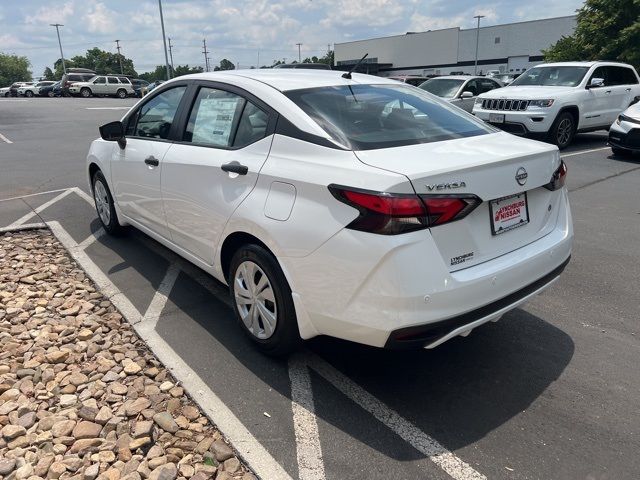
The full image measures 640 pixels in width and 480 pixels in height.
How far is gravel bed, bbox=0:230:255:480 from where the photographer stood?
2.46 metres

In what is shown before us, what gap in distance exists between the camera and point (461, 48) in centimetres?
6869

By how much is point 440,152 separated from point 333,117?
701 millimetres

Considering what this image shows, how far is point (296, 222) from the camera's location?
2.75 meters

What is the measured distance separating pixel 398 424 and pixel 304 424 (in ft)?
1.63

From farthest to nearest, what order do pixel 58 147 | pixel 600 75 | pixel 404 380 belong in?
pixel 58 147, pixel 600 75, pixel 404 380

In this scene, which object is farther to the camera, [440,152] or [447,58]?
[447,58]

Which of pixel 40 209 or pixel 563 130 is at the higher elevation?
pixel 563 130

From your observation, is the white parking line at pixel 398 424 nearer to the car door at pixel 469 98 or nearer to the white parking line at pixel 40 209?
the white parking line at pixel 40 209

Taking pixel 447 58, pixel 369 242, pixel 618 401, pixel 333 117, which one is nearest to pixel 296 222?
pixel 369 242

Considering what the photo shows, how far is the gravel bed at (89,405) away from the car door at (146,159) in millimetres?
833

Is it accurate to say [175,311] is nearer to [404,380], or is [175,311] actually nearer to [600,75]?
[404,380]

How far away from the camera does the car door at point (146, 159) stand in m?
4.16

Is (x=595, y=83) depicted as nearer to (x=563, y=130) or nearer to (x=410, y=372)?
(x=563, y=130)

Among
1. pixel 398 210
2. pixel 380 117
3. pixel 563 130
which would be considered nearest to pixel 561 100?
pixel 563 130
